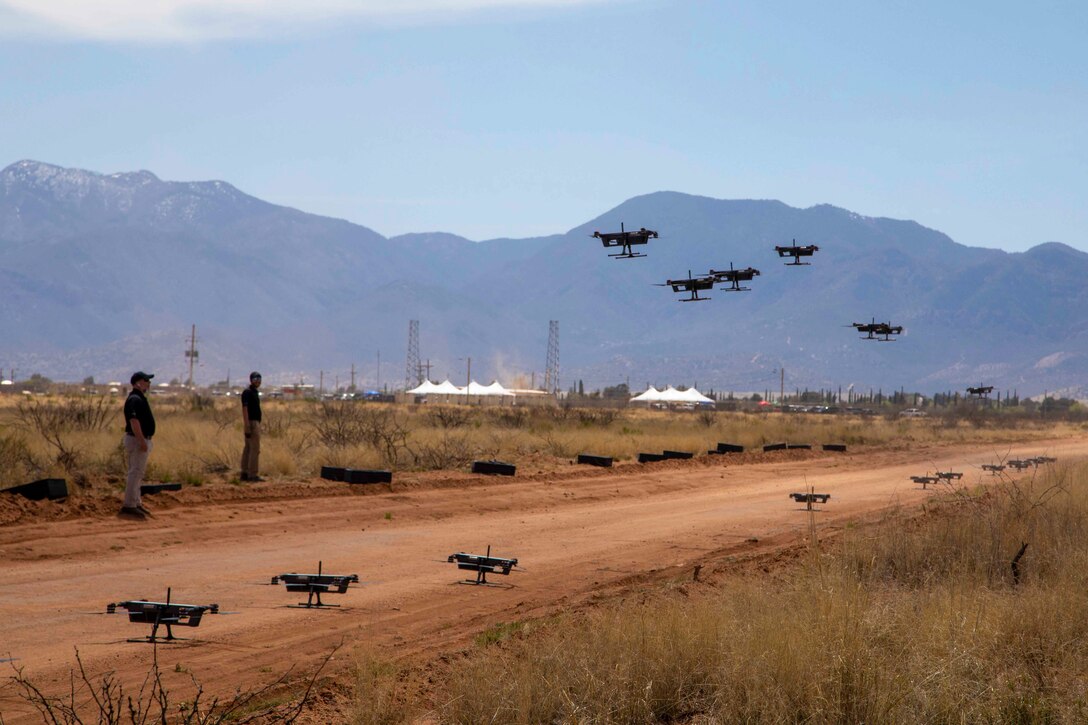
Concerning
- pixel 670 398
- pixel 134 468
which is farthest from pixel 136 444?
pixel 670 398

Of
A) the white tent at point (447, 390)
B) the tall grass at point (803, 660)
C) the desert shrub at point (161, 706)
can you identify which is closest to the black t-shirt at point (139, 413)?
the tall grass at point (803, 660)

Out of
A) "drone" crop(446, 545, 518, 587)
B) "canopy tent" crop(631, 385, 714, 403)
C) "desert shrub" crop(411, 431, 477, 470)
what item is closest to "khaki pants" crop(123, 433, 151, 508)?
"drone" crop(446, 545, 518, 587)

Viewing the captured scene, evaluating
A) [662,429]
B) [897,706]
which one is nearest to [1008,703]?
[897,706]

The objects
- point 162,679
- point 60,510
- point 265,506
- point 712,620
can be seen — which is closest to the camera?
point 162,679

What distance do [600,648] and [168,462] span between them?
1653 centimetres

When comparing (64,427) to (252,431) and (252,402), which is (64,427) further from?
(252,402)

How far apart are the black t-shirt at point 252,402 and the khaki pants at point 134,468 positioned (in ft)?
15.2

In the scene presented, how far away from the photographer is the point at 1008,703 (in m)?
7.86

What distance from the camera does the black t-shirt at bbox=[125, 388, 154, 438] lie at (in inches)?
672

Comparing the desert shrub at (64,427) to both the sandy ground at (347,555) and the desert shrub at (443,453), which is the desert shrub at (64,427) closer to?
the sandy ground at (347,555)

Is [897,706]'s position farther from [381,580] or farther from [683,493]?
[683,493]

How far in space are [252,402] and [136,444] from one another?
5032mm

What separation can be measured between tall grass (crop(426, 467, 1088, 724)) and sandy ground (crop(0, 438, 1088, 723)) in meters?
1.51

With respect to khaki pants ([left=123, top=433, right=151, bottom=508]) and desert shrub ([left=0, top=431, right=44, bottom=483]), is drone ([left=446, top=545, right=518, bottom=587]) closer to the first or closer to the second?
khaki pants ([left=123, top=433, right=151, bottom=508])
